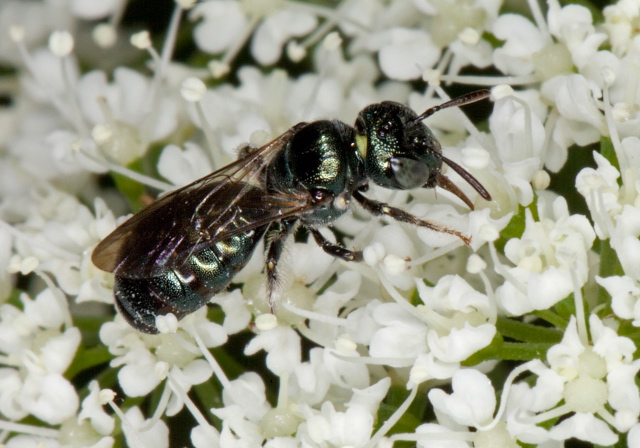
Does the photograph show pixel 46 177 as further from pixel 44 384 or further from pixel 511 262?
pixel 511 262

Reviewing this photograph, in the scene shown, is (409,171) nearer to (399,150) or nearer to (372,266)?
(399,150)

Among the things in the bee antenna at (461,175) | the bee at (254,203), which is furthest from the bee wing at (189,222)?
the bee antenna at (461,175)

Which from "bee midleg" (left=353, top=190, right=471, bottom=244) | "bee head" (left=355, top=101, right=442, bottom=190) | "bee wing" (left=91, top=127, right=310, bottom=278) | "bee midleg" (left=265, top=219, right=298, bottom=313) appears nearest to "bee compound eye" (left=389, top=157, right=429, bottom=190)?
"bee head" (left=355, top=101, right=442, bottom=190)

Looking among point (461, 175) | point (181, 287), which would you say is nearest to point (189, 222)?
point (181, 287)

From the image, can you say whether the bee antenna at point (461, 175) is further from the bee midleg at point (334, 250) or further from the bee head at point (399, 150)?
the bee midleg at point (334, 250)

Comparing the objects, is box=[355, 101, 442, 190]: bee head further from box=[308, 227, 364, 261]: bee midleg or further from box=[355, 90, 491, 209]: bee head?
box=[308, 227, 364, 261]: bee midleg

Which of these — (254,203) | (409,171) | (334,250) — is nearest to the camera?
(409,171)

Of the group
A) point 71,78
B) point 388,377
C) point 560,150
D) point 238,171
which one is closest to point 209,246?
point 238,171
